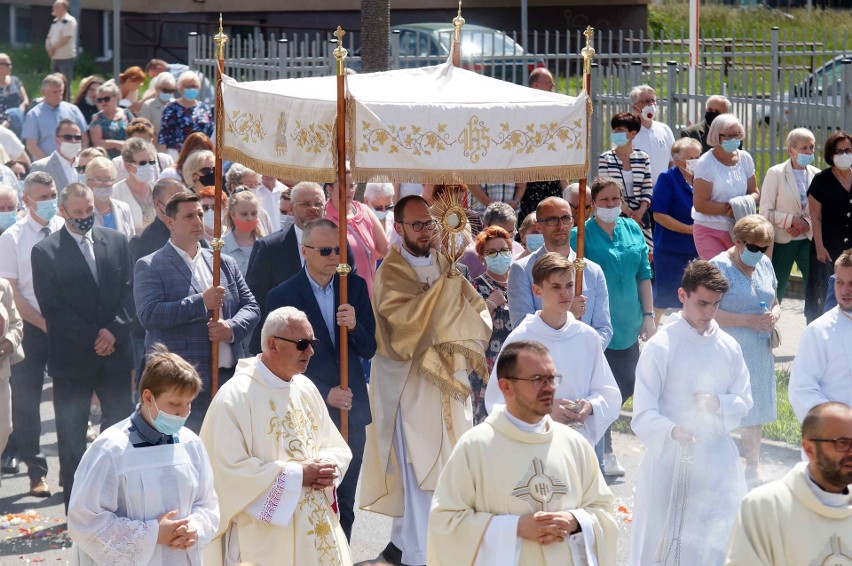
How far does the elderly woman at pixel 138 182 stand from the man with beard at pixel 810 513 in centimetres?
755

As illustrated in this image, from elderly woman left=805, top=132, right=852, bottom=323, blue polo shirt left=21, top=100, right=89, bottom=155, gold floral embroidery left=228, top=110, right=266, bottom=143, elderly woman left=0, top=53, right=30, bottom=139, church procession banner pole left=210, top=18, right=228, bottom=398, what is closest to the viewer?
gold floral embroidery left=228, top=110, right=266, bottom=143

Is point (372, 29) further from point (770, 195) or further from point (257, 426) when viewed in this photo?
point (257, 426)

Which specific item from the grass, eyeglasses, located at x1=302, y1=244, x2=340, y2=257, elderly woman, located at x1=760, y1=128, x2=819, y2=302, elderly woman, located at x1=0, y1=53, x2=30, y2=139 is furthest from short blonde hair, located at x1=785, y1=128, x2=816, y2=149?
elderly woman, located at x1=0, y1=53, x2=30, y2=139

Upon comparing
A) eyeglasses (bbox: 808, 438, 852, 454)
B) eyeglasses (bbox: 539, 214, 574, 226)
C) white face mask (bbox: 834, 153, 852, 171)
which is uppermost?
white face mask (bbox: 834, 153, 852, 171)

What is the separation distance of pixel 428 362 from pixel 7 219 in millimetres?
3629

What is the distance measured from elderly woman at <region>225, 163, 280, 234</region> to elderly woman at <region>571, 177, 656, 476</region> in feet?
7.77

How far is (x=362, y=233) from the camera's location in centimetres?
1004

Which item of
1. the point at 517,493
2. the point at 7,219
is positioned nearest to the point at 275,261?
the point at 7,219

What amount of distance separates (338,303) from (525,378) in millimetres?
2540

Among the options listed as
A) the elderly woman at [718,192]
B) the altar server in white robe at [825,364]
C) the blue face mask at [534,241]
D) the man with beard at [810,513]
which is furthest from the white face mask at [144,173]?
the man with beard at [810,513]

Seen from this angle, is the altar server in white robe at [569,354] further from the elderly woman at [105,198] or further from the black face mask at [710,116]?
the black face mask at [710,116]

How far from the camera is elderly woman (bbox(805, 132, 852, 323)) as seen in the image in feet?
37.8

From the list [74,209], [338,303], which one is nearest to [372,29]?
[74,209]

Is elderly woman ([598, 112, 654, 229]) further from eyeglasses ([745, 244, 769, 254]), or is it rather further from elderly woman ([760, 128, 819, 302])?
eyeglasses ([745, 244, 769, 254])
